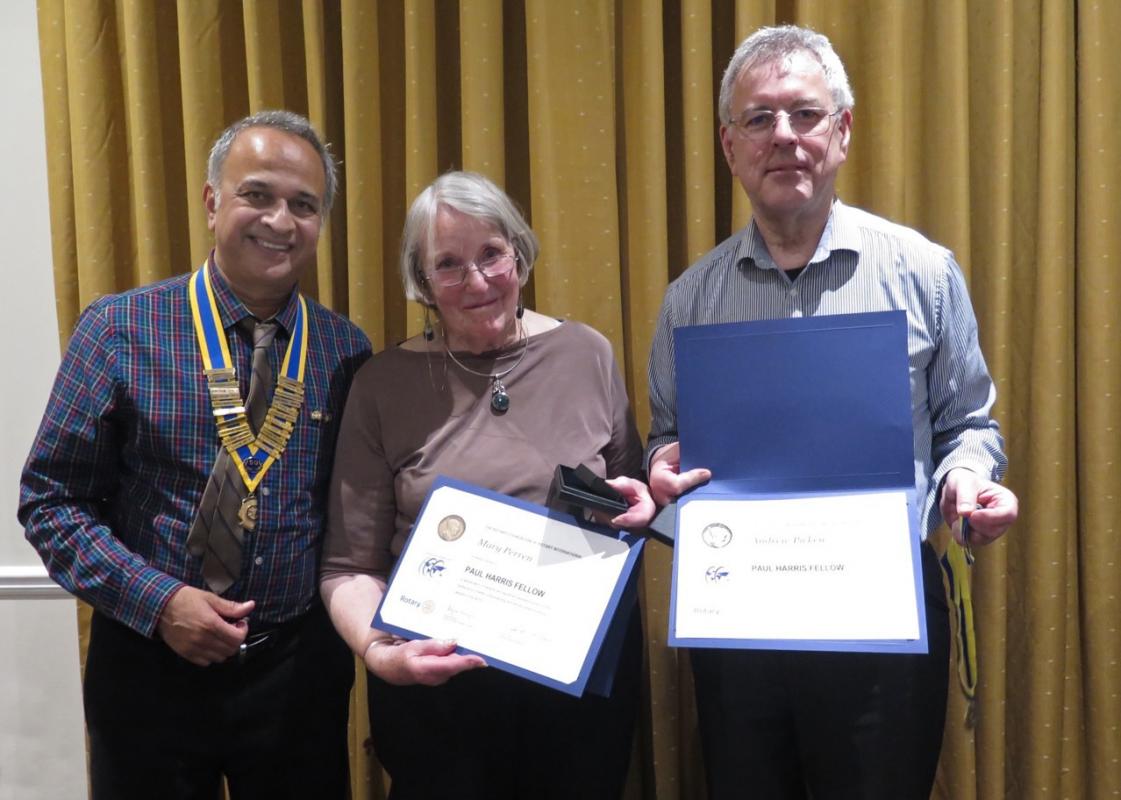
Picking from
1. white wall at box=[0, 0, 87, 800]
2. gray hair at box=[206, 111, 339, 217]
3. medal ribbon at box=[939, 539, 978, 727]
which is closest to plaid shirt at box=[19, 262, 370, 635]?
gray hair at box=[206, 111, 339, 217]

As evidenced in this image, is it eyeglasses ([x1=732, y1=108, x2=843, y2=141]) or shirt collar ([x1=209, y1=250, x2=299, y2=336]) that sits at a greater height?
eyeglasses ([x1=732, y1=108, x2=843, y2=141])

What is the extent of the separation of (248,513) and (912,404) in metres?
1.08

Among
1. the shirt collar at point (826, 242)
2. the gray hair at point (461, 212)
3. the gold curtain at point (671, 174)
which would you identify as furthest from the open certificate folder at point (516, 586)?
the gold curtain at point (671, 174)

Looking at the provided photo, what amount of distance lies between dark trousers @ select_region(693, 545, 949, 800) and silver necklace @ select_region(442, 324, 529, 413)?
1.70 feet

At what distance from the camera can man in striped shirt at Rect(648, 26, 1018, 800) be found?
1.29 m

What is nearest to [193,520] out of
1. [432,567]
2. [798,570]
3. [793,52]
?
[432,567]

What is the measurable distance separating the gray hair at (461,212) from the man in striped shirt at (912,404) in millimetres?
372

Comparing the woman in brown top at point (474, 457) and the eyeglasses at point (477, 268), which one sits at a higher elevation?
the eyeglasses at point (477, 268)

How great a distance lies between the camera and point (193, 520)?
1.48m

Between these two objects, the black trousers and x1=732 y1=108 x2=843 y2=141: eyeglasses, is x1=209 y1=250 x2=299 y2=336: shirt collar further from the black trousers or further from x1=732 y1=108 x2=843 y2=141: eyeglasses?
x1=732 y1=108 x2=843 y2=141: eyeglasses

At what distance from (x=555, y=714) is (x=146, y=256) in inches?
58.5

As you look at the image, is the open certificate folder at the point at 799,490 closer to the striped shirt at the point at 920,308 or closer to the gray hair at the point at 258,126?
the striped shirt at the point at 920,308

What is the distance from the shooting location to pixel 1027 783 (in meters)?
2.02

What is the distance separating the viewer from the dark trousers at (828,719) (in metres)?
1.28
